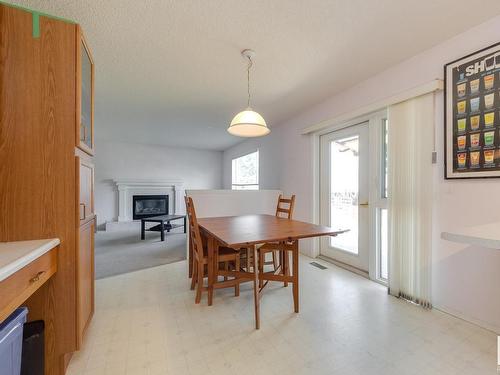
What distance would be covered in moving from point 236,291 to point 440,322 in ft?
5.67

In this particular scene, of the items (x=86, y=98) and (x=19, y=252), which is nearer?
(x=19, y=252)

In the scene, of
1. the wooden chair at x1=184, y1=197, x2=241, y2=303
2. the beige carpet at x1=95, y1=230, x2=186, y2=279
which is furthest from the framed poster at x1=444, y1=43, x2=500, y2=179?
the beige carpet at x1=95, y1=230, x2=186, y2=279

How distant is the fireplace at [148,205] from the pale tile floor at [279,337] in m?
4.28

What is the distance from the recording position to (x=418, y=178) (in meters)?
2.09

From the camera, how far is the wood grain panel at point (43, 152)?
1.18 metres

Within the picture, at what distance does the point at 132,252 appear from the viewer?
3811mm

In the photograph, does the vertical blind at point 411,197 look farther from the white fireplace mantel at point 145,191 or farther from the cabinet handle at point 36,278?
the white fireplace mantel at point 145,191

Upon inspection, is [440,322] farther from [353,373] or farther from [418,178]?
[418,178]

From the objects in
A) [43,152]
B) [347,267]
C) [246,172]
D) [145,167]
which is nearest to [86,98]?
[43,152]

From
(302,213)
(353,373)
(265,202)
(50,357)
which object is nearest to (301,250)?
(302,213)

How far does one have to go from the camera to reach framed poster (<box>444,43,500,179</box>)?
1659 mm

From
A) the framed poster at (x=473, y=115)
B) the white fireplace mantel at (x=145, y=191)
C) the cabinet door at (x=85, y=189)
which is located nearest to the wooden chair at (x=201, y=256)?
the cabinet door at (x=85, y=189)

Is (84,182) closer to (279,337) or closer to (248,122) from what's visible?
(248,122)

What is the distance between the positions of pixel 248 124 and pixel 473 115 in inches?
70.6
